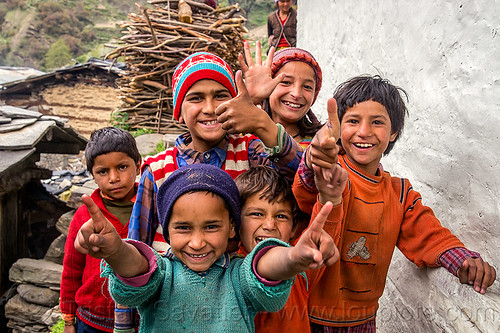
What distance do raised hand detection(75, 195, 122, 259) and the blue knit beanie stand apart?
263 mm

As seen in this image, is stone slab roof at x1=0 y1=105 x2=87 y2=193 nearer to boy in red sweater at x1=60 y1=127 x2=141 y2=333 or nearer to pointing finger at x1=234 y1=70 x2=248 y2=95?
boy in red sweater at x1=60 y1=127 x2=141 y2=333

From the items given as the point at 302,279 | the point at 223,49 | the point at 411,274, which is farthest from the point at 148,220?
the point at 223,49

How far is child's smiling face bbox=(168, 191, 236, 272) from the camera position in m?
1.18

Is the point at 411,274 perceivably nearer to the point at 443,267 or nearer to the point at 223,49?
the point at 443,267

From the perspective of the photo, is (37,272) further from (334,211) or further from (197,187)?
(334,211)

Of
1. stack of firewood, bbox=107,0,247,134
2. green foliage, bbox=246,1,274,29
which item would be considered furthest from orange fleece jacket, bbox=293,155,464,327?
green foliage, bbox=246,1,274,29

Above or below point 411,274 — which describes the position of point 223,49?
above

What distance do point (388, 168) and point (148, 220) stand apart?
66.9 inches

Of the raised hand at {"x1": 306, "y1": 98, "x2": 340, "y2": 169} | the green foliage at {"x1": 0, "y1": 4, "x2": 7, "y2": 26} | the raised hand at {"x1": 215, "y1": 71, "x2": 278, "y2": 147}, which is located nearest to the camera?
the raised hand at {"x1": 306, "y1": 98, "x2": 340, "y2": 169}

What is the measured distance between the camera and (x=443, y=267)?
1.45m

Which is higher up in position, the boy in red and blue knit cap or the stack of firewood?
the stack of firewood

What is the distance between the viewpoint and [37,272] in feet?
15.4

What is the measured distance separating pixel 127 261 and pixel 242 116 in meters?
0.60

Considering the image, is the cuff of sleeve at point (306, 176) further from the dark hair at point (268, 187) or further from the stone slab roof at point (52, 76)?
the stone slab roof at point (52, 76)
